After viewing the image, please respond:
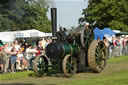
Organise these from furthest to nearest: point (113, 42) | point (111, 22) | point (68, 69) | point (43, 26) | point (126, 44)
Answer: point (43, 26)
point (111, 22)
point (126, 44)
point (113, 42)
point (68, 69)

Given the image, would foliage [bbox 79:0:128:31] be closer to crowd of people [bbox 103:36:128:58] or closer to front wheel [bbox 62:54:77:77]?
crowd of people [bbox 103:36:128:58]

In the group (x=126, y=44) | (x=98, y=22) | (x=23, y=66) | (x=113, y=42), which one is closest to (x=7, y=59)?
(x=23, y=66)

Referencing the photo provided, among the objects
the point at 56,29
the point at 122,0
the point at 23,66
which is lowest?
the point at 23,66

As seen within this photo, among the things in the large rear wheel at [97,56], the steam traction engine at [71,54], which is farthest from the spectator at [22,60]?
the large rear wheel at [97,56]

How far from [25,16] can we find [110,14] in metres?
12.5

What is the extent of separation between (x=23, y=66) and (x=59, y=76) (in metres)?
3.61

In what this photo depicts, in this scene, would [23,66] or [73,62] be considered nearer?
[73,62]

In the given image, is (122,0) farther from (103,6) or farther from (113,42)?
(113,42)

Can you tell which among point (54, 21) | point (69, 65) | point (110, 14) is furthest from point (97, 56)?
point (110, 14)

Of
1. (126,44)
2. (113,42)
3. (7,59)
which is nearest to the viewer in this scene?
(7,59)

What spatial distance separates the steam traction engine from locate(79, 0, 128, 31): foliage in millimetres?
31209

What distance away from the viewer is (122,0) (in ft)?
147

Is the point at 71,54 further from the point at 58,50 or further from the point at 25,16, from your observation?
the point at 25,16

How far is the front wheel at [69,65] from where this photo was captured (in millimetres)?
11012
